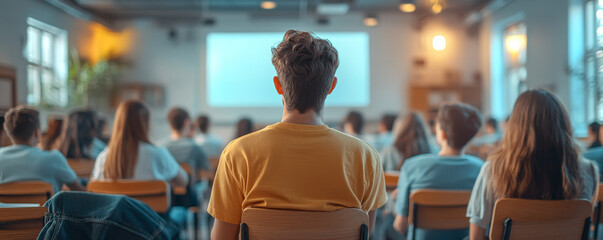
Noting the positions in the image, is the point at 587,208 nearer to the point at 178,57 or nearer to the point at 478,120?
the point at 478,120

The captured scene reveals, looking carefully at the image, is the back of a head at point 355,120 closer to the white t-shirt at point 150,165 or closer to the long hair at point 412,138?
the long hair at point 412,138

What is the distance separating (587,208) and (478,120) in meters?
0.87

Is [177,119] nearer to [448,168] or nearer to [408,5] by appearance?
[448,168]

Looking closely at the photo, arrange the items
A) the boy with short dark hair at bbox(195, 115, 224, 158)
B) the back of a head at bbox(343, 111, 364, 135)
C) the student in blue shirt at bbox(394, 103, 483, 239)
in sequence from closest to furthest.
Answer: the student in blue shirt at bbox(394, 103, 483, 239) → the back of a head at bbox(343, 111, 364, 135) → the boy with short dark hair at bbox(195, 115, 224, 158)

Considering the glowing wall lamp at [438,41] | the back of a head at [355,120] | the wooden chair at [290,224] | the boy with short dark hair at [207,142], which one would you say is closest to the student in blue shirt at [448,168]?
the wooden chair at [290,224]

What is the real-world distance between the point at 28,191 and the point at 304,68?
1597 millimetres

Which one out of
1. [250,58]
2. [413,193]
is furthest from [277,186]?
[250,58]

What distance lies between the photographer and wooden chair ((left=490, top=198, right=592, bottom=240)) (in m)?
1.74

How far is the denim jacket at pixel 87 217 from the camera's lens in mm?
1566

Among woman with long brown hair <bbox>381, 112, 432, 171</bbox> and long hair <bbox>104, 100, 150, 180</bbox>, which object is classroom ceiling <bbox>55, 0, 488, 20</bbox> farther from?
long hair <bbox>104, 100, 150, 180</bbox>

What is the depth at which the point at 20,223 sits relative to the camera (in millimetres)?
1765

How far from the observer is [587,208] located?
1.78 metres

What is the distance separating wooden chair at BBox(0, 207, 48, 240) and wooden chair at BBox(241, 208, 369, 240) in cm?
82

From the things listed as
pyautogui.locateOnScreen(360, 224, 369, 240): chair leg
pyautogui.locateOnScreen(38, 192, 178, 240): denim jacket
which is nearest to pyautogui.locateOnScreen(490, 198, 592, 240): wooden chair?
pyautogui.locateOnScreen(360, 224, 369, 240): chair leg
